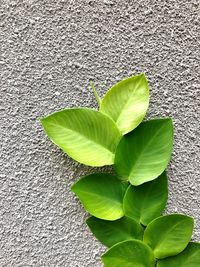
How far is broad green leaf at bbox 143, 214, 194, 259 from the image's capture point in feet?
1.88

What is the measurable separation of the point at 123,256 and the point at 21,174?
20cm

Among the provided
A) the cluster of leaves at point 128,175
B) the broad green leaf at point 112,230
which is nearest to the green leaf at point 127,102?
the cluster of leaves at point 128,175

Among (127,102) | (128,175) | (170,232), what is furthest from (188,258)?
(127,102)

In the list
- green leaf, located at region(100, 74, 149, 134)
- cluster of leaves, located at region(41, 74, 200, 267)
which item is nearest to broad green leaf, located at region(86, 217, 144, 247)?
cluster of leaves, located at region(41, 74, 200, 267)

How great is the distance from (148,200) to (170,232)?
0.19ft

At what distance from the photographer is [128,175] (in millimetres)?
584

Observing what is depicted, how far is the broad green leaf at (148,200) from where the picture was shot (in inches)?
23.0

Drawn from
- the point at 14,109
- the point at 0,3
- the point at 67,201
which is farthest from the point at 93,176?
the point at 0,3

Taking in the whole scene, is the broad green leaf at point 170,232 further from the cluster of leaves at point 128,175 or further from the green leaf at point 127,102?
the green leaf at point 127,102

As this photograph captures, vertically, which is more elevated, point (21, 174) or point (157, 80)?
point (157, 80)

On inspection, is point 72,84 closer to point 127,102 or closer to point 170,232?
point 127,102

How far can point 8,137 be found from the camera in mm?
599

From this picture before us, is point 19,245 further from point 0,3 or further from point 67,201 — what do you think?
point 0,3

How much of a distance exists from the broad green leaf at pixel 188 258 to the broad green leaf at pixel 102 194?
0.35ft
